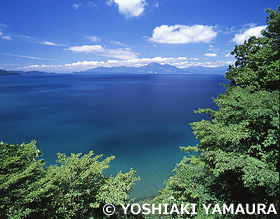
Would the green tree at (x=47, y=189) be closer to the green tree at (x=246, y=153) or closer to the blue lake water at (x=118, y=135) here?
the green tree at (x=246, y=153)

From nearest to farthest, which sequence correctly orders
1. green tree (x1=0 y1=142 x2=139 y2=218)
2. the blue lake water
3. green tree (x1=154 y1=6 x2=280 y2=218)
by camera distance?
green tree (x1=154 y1=6 x2=280 y2=218) < green tree (x1=0 y1=142 x2=139 y2=218) < the blue lake water

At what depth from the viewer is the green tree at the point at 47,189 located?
8.31 metres

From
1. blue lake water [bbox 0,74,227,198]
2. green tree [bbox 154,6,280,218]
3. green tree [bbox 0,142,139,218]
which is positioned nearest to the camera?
green tree [bbox 154,6,280,218]

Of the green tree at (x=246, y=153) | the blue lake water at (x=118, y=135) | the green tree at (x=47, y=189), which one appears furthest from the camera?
the blue lake water at (x=118, y=135)

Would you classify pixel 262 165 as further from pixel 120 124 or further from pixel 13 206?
pixel 120 124

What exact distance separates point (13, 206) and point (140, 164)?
65.0 ft

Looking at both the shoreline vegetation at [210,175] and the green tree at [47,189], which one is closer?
the shoreline vegetation at [210,175]

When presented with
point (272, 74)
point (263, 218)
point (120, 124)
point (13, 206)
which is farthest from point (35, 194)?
point (120, 124)

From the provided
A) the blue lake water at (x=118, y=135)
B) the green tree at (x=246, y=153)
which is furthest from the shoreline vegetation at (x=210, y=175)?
the blue lake water at (x=118, y=135)

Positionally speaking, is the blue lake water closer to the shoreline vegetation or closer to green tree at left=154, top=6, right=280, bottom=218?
the shoreline vegetation

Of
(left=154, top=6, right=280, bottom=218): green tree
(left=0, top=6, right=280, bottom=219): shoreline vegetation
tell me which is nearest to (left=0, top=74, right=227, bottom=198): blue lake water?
(left=0, top=6, right=280, bottom=219): shoreline vegetation

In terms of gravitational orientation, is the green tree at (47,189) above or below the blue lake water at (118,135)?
above

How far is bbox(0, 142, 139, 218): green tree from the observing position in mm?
8309

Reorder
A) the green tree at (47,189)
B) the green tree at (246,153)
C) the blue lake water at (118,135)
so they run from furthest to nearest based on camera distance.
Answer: the blue lake water at (118,135) → the green tree at (47,189) → the green tree at (246,153)
